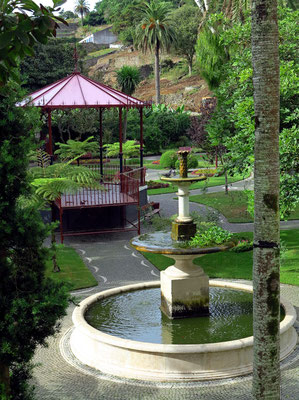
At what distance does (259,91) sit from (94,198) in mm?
14616

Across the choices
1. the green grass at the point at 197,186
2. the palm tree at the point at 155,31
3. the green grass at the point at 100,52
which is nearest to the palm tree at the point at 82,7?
the green grass at the point at 100,52

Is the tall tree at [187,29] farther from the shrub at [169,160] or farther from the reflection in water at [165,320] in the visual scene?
the reflection in water at [165,320]

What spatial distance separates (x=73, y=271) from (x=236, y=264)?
14.6ft

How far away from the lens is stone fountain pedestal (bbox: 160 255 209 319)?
1067 cm

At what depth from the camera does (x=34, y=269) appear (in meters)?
6.26

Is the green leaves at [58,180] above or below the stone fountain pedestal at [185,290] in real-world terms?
above

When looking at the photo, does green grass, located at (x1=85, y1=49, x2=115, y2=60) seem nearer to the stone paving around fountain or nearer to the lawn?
the lawn

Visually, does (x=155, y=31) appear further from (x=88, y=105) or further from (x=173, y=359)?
(x=173, y=359)

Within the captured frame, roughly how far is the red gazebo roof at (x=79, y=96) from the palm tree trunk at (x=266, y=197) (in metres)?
15.0

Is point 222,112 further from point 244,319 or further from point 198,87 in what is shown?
point 198,87

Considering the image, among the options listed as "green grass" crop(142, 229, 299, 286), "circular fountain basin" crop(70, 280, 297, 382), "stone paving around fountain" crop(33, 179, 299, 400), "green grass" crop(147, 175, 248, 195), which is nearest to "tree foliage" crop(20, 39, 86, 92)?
"green grass" crop(147, 175, 248, 195)

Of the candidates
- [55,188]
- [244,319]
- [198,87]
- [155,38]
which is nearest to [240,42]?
[55,188]

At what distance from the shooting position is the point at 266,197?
560cm

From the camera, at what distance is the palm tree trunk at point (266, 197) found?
5.50m
